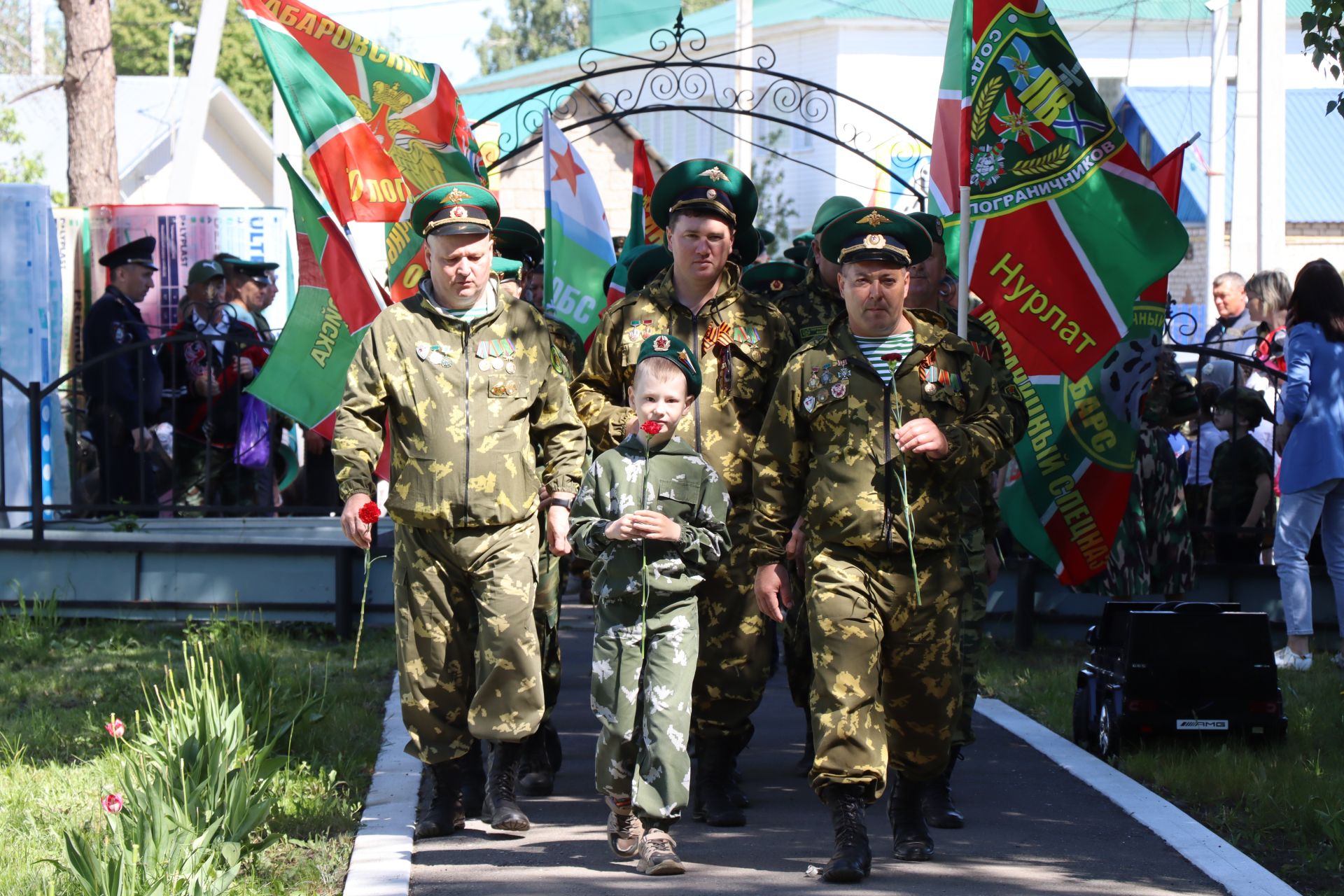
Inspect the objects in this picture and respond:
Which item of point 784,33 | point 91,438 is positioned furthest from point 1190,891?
point 784,33

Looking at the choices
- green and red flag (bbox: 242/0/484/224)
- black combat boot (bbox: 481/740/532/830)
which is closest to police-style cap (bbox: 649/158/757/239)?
black combat boot (bbox: 481/740/532/830)

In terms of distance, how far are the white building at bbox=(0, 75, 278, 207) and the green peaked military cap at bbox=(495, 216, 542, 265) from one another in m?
24.6

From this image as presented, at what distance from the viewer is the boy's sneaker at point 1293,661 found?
873 cm

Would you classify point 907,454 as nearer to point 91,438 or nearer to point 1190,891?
point 1190,891

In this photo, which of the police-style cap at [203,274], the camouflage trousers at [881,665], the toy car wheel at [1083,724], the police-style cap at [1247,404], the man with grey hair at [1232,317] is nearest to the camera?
the camouflage trousers at [881,665]

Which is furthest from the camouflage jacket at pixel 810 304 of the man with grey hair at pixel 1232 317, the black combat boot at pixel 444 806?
the man with grey hair at pixel 1232 317

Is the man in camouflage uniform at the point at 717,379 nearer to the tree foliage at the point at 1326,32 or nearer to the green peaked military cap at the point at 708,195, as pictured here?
the green peaked military cap at the point at 708,195

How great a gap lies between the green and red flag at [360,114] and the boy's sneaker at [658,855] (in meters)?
4.29

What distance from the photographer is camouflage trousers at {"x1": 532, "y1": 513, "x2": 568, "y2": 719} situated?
630cm

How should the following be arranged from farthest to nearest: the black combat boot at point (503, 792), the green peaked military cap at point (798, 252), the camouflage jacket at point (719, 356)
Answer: the green peaked military cap at point (798, 252)
the camouflage jacket at point (719, 356)
the black combat boot at point (503, 792)

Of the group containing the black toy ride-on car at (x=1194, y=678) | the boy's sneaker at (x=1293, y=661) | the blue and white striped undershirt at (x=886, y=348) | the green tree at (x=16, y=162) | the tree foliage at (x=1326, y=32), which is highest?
the green tree at (x=16, y=162)

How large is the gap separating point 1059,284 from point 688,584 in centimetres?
271

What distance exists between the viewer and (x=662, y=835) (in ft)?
17.2

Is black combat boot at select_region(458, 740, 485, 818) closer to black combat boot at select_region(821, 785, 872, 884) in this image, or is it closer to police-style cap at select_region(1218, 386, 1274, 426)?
black combat boot at select_region(821, 785, 872, 884)
